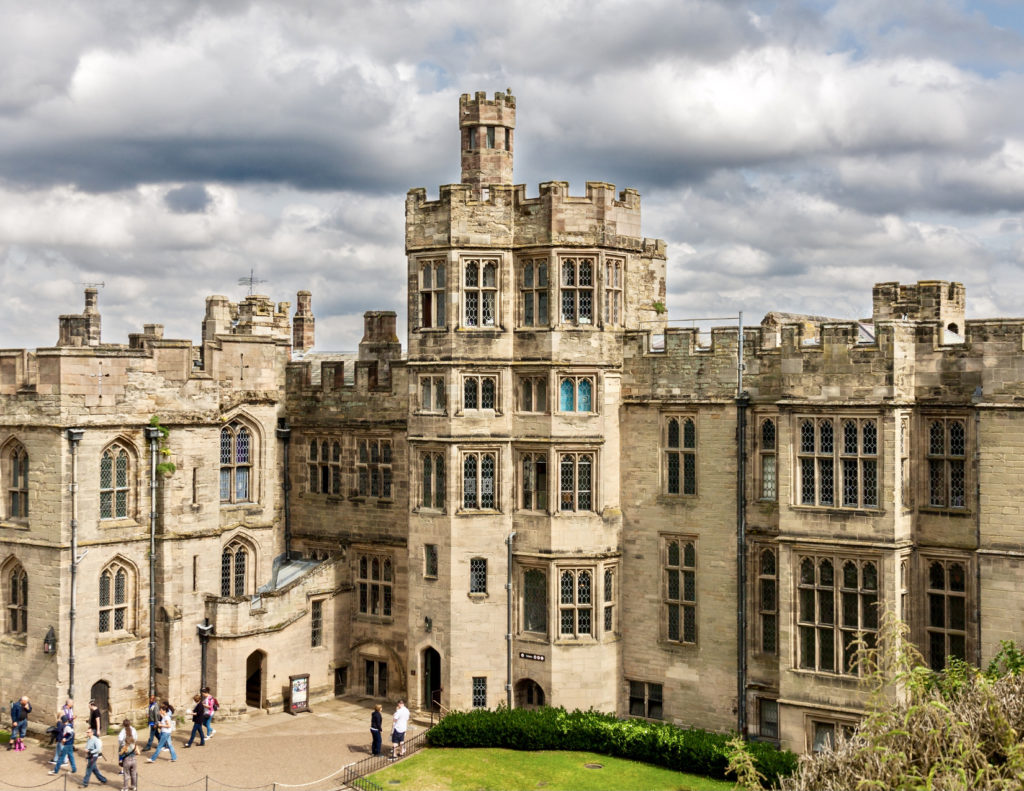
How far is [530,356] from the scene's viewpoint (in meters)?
32.3

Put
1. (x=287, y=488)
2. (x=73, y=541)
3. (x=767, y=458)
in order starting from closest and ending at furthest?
(x=767, y=458) → (x=73, y=541) → (x=287, y=488)

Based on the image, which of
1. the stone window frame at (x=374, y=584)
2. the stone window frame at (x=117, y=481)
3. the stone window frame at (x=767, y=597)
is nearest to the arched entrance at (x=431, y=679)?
the stone window frame at (x=374, y=584)

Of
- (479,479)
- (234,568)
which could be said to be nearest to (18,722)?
(234,568)

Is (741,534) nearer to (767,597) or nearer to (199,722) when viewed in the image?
(767,597)

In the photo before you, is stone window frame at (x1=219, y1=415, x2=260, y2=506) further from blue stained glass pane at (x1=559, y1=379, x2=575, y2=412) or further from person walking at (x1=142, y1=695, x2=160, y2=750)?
blue stained glass pane at (x1=559, y1=379, x2=575, y2=412)

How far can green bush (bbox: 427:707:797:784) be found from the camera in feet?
95.6

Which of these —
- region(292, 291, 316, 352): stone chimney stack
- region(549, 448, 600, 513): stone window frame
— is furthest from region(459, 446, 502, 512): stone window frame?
region(292, 291, 316, 352): stone chimney stack

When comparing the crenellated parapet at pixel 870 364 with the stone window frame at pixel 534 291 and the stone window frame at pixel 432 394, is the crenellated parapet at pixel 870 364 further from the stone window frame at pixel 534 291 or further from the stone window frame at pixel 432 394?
the stone window frame at pixel 432 394

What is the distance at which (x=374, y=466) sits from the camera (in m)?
37.4

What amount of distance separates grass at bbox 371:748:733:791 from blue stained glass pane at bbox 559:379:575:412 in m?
9.49

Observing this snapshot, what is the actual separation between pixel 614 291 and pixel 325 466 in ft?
40.6

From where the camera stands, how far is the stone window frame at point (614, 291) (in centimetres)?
3259

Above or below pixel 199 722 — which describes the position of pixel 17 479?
above

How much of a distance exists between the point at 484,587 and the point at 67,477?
12.2 m
